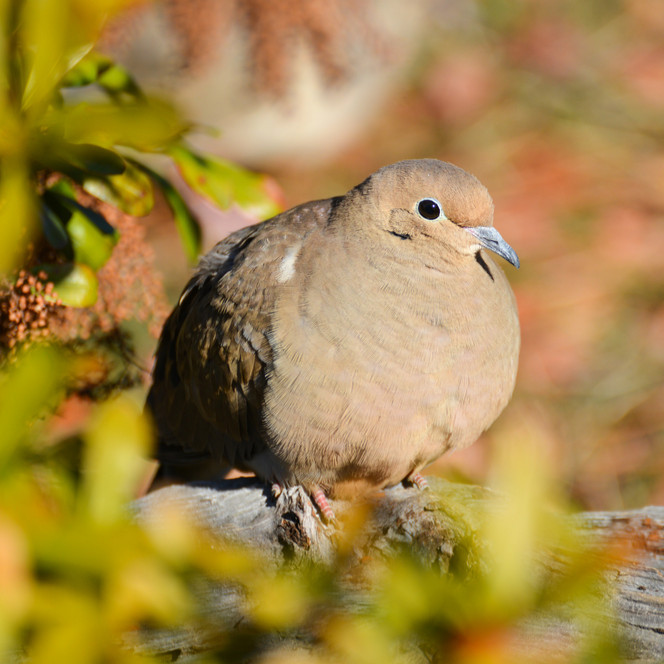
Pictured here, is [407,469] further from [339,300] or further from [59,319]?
[59,319]

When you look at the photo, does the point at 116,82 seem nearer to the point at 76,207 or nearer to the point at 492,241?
the point at 76,207

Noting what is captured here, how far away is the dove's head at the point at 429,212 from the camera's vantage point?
7.58 ft

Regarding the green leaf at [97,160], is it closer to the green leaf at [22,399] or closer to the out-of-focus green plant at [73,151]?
the out-of-focus green plant at [73,151]

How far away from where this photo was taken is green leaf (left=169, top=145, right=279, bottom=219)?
2.27 metres

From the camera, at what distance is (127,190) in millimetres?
2145

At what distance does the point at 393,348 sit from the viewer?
2201mm

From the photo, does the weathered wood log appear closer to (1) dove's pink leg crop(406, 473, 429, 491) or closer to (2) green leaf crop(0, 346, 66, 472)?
(1) dove's pink leg crop(406, 473, 429, 491)

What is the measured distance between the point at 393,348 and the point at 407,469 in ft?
1.43

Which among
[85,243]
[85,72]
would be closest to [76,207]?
[85,243]

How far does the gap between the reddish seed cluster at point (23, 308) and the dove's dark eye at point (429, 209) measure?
105 cm

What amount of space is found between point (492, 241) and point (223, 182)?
0.80 metres

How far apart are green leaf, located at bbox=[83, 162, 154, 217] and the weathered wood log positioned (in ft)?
2.88

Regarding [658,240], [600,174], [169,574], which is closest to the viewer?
[169,574]

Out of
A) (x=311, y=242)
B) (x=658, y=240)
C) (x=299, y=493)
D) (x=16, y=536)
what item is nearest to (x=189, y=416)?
(x=299, y=493)
